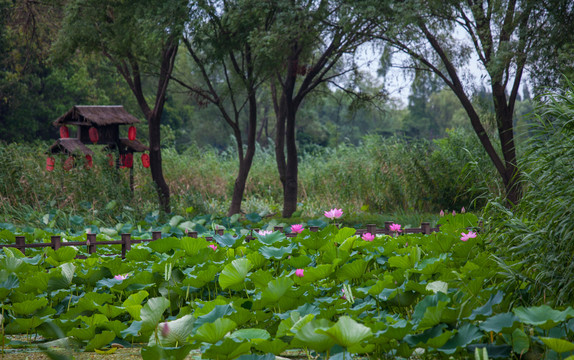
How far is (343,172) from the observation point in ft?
38.4

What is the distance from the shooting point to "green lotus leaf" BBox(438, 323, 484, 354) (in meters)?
1.94

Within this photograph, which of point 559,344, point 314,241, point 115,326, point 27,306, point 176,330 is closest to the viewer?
point 559,344

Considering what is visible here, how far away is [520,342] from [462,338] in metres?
0.19

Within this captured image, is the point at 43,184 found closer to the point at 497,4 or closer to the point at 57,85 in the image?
the point at 497,4

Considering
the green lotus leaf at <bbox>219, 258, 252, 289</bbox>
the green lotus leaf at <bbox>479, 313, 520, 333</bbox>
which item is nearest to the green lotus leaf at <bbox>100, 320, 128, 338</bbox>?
the green lotus leaf at <bbox>219, 258, 252, 289</bbox>

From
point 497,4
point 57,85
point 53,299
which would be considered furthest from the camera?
point 57,85

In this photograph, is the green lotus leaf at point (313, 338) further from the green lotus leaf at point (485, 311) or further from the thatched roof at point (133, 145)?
the thatched roof at point (133, 145)

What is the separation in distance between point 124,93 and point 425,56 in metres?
15.1

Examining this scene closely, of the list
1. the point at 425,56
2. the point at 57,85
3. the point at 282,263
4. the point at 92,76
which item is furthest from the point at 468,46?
the point at 92,76

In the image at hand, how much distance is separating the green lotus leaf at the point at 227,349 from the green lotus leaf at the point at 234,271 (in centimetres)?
77

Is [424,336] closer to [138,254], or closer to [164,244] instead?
[164,244]

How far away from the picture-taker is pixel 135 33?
9461mm

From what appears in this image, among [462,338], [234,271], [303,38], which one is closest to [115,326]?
[234,271]

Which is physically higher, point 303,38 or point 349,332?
point 303,38
